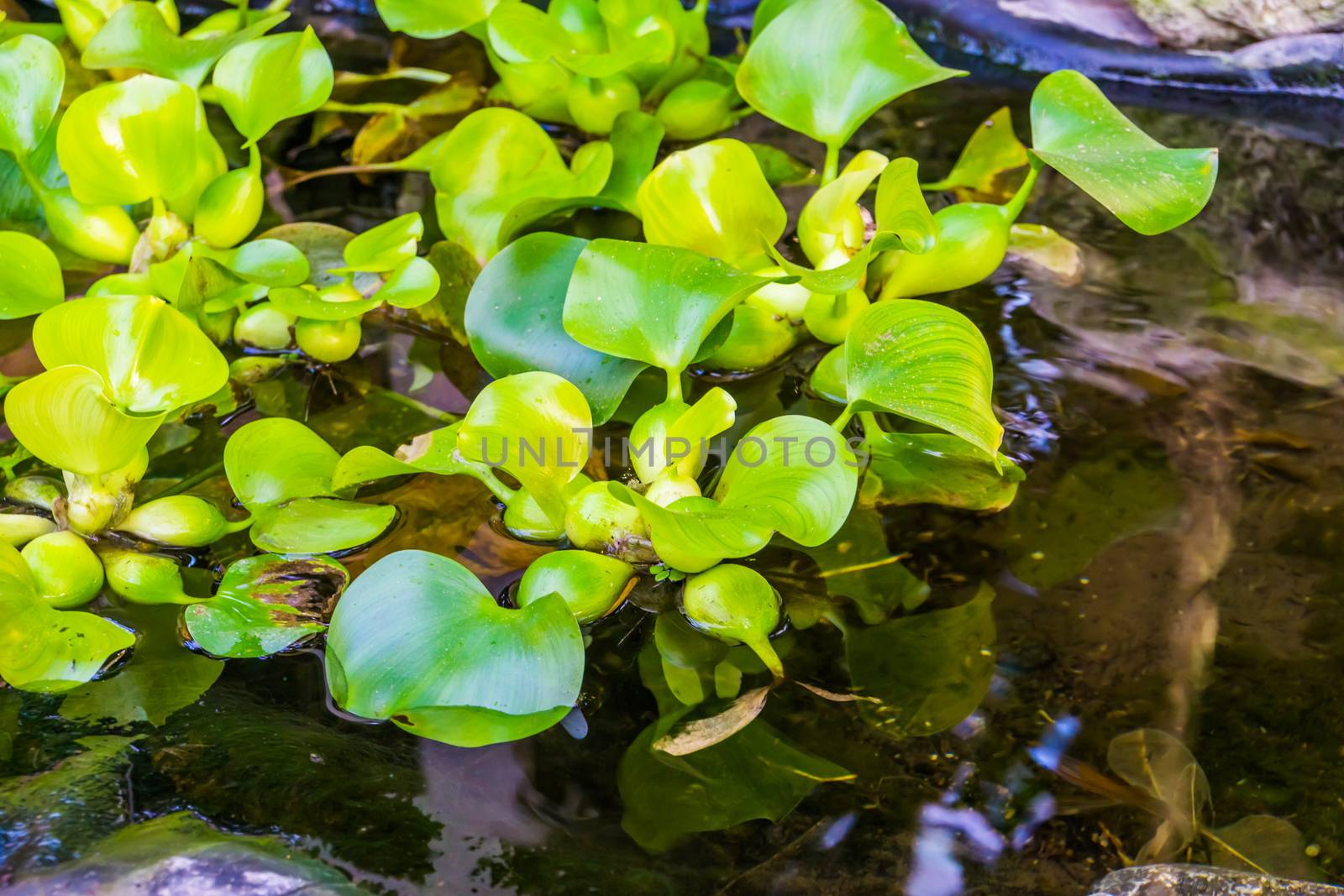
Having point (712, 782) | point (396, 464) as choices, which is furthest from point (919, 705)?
point (396, 464)

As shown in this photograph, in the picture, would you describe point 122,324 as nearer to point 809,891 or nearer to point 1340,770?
point 809,891

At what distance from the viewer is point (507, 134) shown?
1.15 m

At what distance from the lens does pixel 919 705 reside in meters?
0.76

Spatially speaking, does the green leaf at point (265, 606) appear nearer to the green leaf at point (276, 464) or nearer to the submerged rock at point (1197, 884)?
the green leaf at point (276, 464)

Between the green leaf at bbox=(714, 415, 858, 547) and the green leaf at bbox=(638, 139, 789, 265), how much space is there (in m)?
0.23

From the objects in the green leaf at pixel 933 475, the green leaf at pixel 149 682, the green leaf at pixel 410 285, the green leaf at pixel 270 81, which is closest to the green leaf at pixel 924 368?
the green leaf at pixel 933 475

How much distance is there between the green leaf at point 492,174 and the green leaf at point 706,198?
0.17 metres

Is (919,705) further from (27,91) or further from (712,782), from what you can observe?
(27,91)

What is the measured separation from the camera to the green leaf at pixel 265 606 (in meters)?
0.77

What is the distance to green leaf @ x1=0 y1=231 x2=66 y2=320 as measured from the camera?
37.3 inches

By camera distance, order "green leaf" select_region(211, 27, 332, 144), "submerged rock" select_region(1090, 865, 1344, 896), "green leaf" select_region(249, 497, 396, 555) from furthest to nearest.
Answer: "green leaf" select_region(211, 27, 332, 144) < "green leaf" select_region(249, 497, 396, 555) < "submerged rock" select_region(1090, 865, 1344, 896)

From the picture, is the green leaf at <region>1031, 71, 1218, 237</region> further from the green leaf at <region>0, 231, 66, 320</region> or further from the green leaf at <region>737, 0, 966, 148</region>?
the green leaf at <region>0, 231, 66, 320</region>

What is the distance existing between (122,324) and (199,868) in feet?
1.21

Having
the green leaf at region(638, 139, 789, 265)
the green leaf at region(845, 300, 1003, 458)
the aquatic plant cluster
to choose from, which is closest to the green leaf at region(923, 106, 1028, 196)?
the aquatic plant cluster
